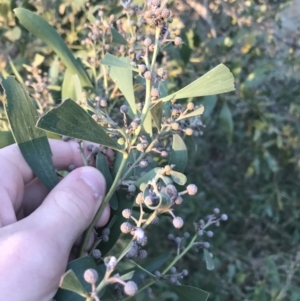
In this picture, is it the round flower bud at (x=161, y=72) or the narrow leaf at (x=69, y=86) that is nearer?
the round flower bud at (x=161, y=72)

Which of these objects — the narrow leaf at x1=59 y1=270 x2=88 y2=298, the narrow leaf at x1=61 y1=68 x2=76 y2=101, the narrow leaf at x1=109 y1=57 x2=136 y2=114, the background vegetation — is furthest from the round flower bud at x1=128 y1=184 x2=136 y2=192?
the background vegetation

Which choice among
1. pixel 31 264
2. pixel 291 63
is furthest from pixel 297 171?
pixel 31 264

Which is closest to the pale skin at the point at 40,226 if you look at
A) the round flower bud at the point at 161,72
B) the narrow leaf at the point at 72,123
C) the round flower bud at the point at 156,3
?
the narrow leaf at the point at 72,123

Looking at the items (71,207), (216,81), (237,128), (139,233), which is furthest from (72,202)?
(237,128)

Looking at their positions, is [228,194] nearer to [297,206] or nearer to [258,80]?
[297,206]

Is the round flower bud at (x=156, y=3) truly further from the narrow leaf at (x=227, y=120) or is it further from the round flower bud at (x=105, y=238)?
the narrow leaf at (x=227, y=120)
